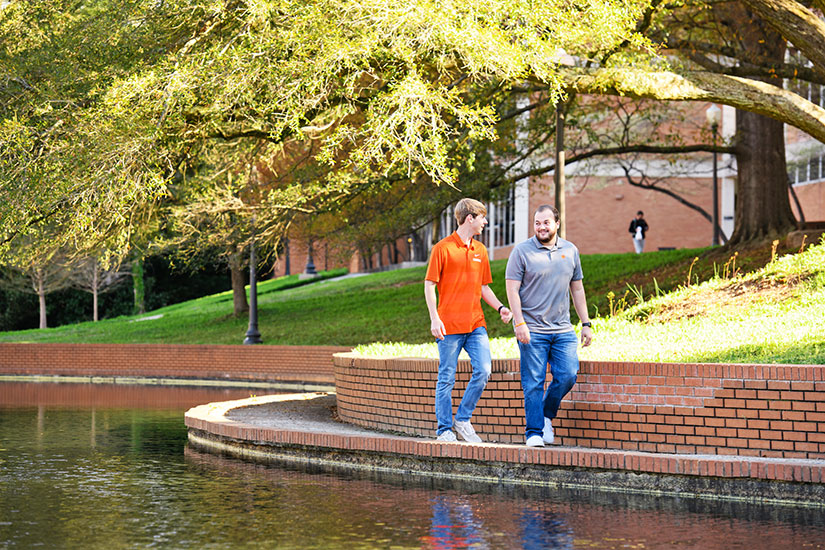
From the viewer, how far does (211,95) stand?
1383 centimetres

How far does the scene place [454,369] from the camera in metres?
9.70

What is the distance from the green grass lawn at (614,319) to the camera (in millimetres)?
11320

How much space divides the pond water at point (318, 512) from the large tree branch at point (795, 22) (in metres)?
9.60

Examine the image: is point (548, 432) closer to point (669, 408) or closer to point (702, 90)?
point (669, 408)

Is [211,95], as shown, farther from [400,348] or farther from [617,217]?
[617,217]

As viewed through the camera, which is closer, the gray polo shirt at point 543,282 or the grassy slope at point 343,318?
the gray polo shirt at point 543,282

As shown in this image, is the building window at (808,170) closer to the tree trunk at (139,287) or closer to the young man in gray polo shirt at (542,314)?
the tree trunk at (139,287)

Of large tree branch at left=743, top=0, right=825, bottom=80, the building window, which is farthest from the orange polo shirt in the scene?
the building window

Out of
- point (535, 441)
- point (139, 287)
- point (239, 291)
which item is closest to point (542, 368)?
point (535, 441)

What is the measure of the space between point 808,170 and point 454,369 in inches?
1568

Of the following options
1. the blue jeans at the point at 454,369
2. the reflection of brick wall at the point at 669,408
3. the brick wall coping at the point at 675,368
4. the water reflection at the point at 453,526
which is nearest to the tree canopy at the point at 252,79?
the brick wall coping at the point at 675,368

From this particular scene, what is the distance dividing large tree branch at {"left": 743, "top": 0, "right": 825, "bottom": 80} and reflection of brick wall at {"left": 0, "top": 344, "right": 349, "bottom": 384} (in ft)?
35.4

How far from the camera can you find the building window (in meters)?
43.6

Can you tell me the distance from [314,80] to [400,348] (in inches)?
130
